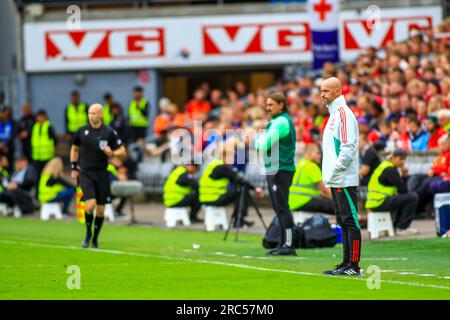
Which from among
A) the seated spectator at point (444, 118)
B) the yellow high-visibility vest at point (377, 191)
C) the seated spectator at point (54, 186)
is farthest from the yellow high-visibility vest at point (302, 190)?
the seated spectator at point (54, 186)

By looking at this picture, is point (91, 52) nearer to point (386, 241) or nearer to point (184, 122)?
point (184, 122)

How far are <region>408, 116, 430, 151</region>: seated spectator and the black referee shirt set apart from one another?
7097 mm

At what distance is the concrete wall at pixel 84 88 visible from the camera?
37.2m

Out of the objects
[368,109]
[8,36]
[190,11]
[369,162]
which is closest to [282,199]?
[369,162]

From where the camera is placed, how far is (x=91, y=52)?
122ft

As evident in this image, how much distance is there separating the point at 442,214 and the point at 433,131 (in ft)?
15.9

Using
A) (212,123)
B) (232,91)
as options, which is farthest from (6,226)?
(232,91)

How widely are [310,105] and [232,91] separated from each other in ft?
23.7

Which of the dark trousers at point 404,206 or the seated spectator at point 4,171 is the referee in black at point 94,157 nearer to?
the dark trousers at point 404,206

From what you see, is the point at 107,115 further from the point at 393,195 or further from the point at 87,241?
the point at 87,241

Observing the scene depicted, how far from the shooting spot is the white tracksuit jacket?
45.8 feet

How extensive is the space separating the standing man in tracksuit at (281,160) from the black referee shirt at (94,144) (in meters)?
2.96

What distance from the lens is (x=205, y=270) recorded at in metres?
15.1

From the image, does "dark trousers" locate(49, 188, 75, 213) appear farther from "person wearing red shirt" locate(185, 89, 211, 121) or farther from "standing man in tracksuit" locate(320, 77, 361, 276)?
"standing man in tracksuit" locate(320, 77, 361, 276)
